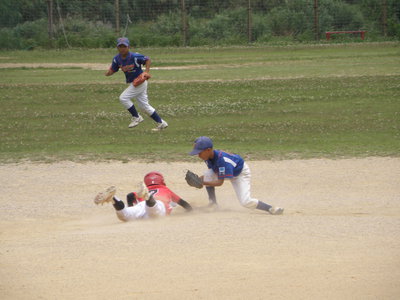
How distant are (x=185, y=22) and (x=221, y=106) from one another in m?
14.5

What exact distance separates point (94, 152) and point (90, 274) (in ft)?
25.5

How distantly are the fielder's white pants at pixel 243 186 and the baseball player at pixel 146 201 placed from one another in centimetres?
55

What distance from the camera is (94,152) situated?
1477 centimetres

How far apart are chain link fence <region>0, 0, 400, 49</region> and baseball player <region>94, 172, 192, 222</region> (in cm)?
2488

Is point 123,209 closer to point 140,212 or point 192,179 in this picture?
point 140,212

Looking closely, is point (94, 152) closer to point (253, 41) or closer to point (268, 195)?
point (268, 195)


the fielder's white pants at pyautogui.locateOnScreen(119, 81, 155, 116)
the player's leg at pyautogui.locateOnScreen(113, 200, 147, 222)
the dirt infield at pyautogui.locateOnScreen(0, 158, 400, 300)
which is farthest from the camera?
the fielder's white pants at pyautogui.locateOnScreen(119, 81, 155, 116)

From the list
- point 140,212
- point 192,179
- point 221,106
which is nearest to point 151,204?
point 140,212

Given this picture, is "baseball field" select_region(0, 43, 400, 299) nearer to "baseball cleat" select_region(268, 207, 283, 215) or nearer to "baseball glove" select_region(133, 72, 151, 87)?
"baseball cleat" select_region(268, 207, 283, 215)

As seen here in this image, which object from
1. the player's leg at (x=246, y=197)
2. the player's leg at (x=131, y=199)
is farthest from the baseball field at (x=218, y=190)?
the player's leg at (x=131, y=199)

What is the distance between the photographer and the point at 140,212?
929cm

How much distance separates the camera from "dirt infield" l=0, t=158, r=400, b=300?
6.84 meters

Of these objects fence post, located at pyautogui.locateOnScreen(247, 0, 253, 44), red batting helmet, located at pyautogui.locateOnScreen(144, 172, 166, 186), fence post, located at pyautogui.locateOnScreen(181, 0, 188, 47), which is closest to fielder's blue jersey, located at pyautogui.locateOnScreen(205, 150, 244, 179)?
red batting helmet, located at pyautogui.locateOnScreen(144, 172, 166, 186)

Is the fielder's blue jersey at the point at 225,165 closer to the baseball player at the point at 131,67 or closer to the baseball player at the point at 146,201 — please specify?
the baseball player at the point at 146,201
